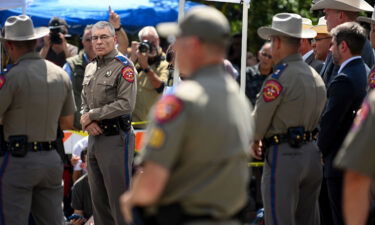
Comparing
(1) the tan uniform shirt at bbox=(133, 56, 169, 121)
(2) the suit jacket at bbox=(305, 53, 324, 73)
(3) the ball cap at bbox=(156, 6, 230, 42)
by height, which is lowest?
(1) the tan uniform shirt at bbox=(133, 56, 169, 121)

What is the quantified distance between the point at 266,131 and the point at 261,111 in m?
0.20

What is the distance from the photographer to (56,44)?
12.2m

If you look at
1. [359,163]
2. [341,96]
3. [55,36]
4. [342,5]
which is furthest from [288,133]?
[55,36]

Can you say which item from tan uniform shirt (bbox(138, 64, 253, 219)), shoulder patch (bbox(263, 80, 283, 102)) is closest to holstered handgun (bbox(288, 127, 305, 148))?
shoulder patch (bbox(263, 80, 283, 102))

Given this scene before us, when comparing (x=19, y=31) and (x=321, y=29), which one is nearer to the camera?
(x=19, y=31)

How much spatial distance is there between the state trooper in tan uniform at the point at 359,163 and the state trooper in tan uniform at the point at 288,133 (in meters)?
2.36

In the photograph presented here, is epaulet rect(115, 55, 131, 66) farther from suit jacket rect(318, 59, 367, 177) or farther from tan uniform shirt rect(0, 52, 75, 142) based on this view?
suit jacket rect(318, 59, 367, 177)

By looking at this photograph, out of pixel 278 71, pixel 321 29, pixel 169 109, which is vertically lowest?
pixel 321 29

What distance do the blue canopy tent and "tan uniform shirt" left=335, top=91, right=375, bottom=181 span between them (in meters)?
9.91

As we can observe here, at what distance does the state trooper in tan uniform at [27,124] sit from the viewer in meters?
6.70

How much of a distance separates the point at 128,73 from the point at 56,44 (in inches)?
173

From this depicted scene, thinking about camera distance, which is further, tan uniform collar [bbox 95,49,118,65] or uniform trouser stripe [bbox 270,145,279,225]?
tan uniform collar [bbox 95,49,118,65]

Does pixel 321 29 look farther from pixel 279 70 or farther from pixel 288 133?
pixel 288 133

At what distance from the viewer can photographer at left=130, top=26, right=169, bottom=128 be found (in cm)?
1038
